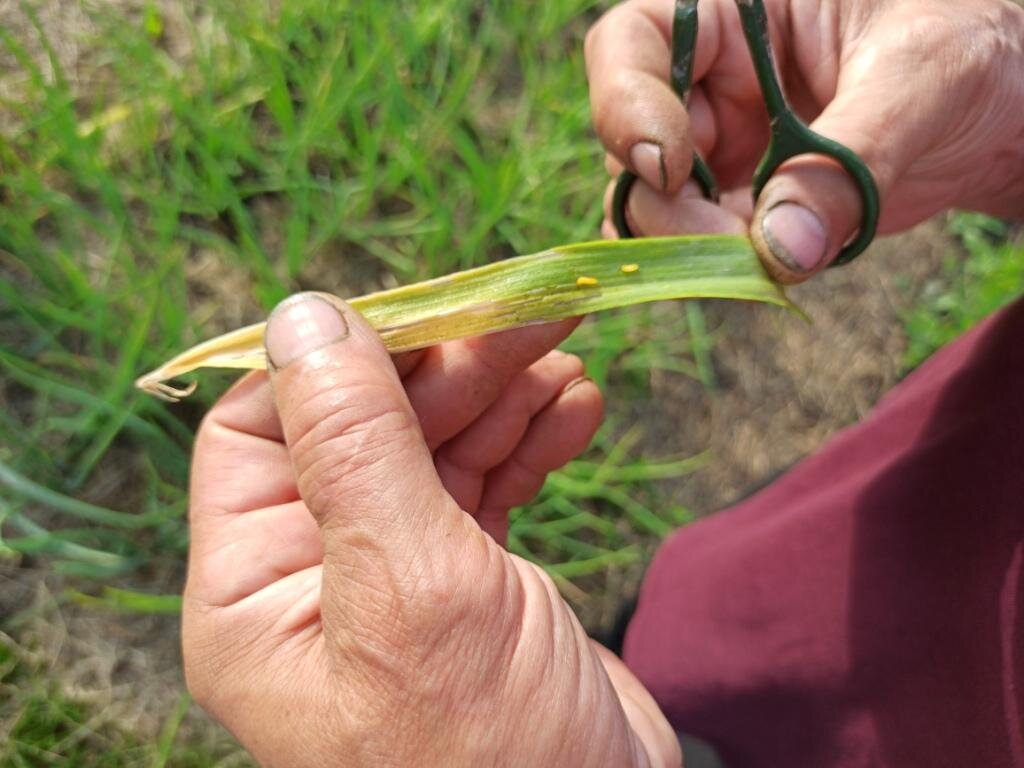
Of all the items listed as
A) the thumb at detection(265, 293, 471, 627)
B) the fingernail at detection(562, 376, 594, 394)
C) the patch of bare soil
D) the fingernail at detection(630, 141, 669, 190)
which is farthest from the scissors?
the patch of bare soil

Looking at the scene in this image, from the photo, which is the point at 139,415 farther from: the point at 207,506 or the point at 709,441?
the point at 709,441

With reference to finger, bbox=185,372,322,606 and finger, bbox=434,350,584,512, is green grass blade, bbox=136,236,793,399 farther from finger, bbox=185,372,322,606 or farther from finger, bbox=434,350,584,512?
finger, bbox=434,350,584,512

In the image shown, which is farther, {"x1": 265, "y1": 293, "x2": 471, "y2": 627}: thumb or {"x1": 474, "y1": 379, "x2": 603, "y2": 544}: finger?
{"x1": 474, "y1": 379, "x2": 603, "y2": 544}: finger

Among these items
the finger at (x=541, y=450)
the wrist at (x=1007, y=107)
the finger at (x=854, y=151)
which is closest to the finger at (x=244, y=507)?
the finger at (x=541, y=450)

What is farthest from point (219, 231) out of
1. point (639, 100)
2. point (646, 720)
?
point (646, 720)

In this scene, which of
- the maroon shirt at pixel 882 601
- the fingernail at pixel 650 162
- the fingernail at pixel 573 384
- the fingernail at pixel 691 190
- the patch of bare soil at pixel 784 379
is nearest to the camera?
the maroon shirt at pixel 882 601

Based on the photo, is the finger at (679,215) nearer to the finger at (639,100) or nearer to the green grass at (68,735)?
the finger at (639,100)

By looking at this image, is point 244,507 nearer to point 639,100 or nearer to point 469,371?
point 469,371

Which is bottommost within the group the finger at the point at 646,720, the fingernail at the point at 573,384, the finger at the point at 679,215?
the finger at the point at 646,720

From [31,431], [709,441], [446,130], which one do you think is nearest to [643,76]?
[446,130]

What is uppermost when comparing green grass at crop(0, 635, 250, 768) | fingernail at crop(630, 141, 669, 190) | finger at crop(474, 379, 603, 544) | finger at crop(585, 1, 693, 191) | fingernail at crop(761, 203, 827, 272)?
finger at crop(585, 1, 693, 191)
